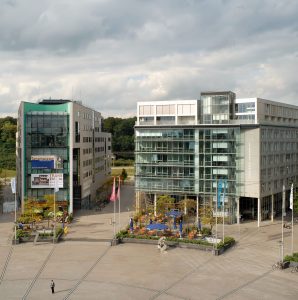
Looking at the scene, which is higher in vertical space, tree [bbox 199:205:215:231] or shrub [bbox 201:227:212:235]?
tree [bbox 199:205:215:231]

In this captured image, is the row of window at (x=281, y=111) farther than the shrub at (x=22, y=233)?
Yes

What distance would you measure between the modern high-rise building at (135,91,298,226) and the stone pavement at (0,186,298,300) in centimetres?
1316

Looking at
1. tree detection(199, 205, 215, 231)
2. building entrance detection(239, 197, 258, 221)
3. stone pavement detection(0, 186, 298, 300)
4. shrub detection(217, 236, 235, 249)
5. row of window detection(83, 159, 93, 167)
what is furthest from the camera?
row of window detection(83, 159, 93, 167)

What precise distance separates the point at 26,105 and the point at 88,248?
115ft

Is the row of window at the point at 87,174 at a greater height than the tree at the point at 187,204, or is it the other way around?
the row of window at the point at 87,174

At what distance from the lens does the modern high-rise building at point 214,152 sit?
252ft

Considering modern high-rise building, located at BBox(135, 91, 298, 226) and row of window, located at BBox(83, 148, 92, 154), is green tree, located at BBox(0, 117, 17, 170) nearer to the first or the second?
row of window, located at BBox(83, 148, 92, 154)

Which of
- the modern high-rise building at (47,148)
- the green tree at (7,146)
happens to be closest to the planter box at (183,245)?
the modern high-rise building at (47,148)

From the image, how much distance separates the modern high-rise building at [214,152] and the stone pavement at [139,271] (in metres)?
13.2

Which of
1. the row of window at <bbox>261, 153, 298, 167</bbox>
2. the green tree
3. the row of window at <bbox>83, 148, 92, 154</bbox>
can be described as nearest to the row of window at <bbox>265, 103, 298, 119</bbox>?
the row of window at <bbox>261, 153, 298, 167</bbox>

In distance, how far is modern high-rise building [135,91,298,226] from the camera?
76.9m

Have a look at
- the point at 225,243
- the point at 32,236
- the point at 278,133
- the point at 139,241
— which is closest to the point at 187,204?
the point at 139,241

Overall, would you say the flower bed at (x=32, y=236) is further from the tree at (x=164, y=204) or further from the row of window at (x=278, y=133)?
the row of window at (x=278, y=133)

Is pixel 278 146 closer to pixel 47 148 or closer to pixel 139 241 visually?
pixel 139 241
